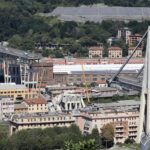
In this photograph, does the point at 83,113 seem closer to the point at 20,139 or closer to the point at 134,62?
the point at 20,139

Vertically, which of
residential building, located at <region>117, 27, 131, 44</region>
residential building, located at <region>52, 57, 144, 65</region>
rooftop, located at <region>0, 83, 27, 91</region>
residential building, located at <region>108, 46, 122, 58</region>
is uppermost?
residential building, located at <region>117, 27, 131, 44</region>

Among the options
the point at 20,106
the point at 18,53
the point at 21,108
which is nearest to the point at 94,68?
the point at 18,53

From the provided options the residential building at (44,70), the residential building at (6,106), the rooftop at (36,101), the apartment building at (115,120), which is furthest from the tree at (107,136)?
the residential building at (44,70)

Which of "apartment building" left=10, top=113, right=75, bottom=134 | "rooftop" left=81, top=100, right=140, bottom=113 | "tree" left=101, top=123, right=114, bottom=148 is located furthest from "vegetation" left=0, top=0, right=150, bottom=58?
"tree" left=101, top=123, right=114, bottom=148

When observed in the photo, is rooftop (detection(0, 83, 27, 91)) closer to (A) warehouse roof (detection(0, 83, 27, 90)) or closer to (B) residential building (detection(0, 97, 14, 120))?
(A) warehouse roof (detection(0, 83, 27, 90))

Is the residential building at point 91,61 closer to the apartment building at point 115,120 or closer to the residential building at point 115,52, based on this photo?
the residential building at point 115,52

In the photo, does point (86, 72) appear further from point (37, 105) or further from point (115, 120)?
point (115, 120)
